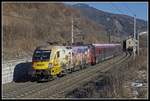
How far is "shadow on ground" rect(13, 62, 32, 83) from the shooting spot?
3381cm

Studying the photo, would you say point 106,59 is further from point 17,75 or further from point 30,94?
point 30,94

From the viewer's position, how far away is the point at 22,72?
3544cm

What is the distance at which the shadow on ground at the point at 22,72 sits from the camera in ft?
111

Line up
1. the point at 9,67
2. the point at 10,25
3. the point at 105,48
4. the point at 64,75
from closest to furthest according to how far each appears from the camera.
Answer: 1. the point at 9,67
2. the point at 64,75
3. the point at 105,48
4. the point at 10,25

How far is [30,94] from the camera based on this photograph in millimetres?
24312

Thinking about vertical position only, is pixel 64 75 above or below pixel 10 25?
below

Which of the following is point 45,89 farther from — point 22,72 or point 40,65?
point 22,72

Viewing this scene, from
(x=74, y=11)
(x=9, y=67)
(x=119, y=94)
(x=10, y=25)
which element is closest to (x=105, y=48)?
(x=10, y=25)

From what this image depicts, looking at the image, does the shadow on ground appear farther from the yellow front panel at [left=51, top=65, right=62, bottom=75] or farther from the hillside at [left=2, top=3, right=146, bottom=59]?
the hillside at [left=2, top=3, right=146, bottom=59]

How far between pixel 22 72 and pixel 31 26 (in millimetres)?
40851

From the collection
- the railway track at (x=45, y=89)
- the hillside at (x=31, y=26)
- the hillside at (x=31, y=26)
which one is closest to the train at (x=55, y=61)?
the railway track at (x=45, y=89)

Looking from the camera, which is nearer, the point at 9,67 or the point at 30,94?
the point at 30,94

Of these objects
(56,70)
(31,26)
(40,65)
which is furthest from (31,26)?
(40,65)

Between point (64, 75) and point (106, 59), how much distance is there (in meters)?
26.2
